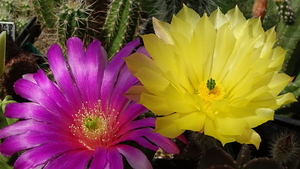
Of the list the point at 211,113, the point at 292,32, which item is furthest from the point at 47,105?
the point at 292,32

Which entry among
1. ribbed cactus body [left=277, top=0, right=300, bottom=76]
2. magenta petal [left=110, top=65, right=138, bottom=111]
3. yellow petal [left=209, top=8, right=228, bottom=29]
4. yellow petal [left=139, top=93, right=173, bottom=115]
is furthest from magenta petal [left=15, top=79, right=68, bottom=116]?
ribbed cactus body [left=277, top=0, right=300, bottom=76]

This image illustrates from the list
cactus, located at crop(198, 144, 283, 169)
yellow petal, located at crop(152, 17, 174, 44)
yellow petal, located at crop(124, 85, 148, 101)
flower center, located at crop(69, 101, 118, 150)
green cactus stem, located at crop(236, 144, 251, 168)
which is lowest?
green cactus stem, located at crop(236, 144, 251, 168)

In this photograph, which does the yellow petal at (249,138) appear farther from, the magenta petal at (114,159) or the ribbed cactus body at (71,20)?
the ribbed cactus body at (71,20)

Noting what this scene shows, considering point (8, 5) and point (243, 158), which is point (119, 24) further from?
point (8, 5)

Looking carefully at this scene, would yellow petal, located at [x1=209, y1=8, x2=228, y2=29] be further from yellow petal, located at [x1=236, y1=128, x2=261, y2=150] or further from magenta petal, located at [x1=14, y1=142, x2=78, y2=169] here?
magenta petal, located at [x1=14, y1=142, x2=78, y2=169]

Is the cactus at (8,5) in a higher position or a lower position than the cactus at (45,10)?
lower

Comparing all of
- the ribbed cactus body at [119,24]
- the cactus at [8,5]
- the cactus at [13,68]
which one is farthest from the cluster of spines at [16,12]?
the ribbed cactus body at [119,24]
